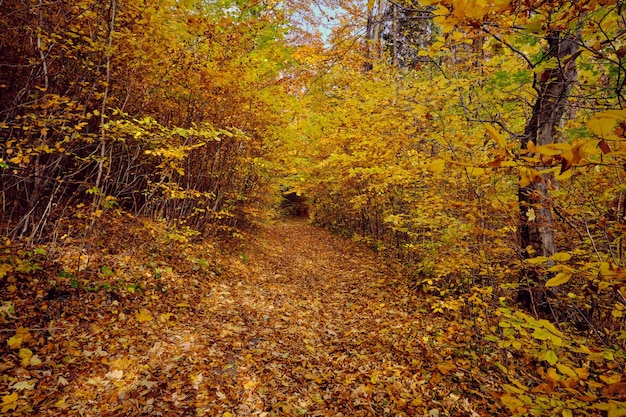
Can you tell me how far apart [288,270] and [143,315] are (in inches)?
197

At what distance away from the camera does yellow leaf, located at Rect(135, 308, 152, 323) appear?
4.93 metres

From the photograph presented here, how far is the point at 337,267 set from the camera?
1049 centimetres

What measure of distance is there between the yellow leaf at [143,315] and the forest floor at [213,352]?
24mm

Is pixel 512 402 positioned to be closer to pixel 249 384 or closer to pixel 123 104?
pixel 249 384

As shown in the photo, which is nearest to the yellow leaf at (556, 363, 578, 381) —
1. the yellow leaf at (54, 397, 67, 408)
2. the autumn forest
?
the autumn forest

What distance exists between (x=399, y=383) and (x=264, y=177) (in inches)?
318

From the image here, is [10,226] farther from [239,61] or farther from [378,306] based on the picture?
[378,306]

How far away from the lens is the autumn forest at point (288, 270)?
2551 mm

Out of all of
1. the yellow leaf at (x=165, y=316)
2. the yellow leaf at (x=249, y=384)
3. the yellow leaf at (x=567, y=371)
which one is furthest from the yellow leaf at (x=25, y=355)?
the yellow leaf at (x=567, y=371)

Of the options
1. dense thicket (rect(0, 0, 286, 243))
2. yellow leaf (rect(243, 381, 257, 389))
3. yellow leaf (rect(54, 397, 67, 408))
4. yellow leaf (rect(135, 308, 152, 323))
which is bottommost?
yellow leaf (rect(243, 381, 257, 389))

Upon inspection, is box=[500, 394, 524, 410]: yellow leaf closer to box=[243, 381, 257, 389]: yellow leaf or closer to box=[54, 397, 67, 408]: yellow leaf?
box=[243, 381, 257, 389]: yellow leaf

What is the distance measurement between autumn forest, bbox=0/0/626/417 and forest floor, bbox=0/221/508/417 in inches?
1.2

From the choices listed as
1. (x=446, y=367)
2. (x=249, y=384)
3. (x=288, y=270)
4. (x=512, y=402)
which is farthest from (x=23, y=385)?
(x=288, y=270)

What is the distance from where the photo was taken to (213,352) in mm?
4602
